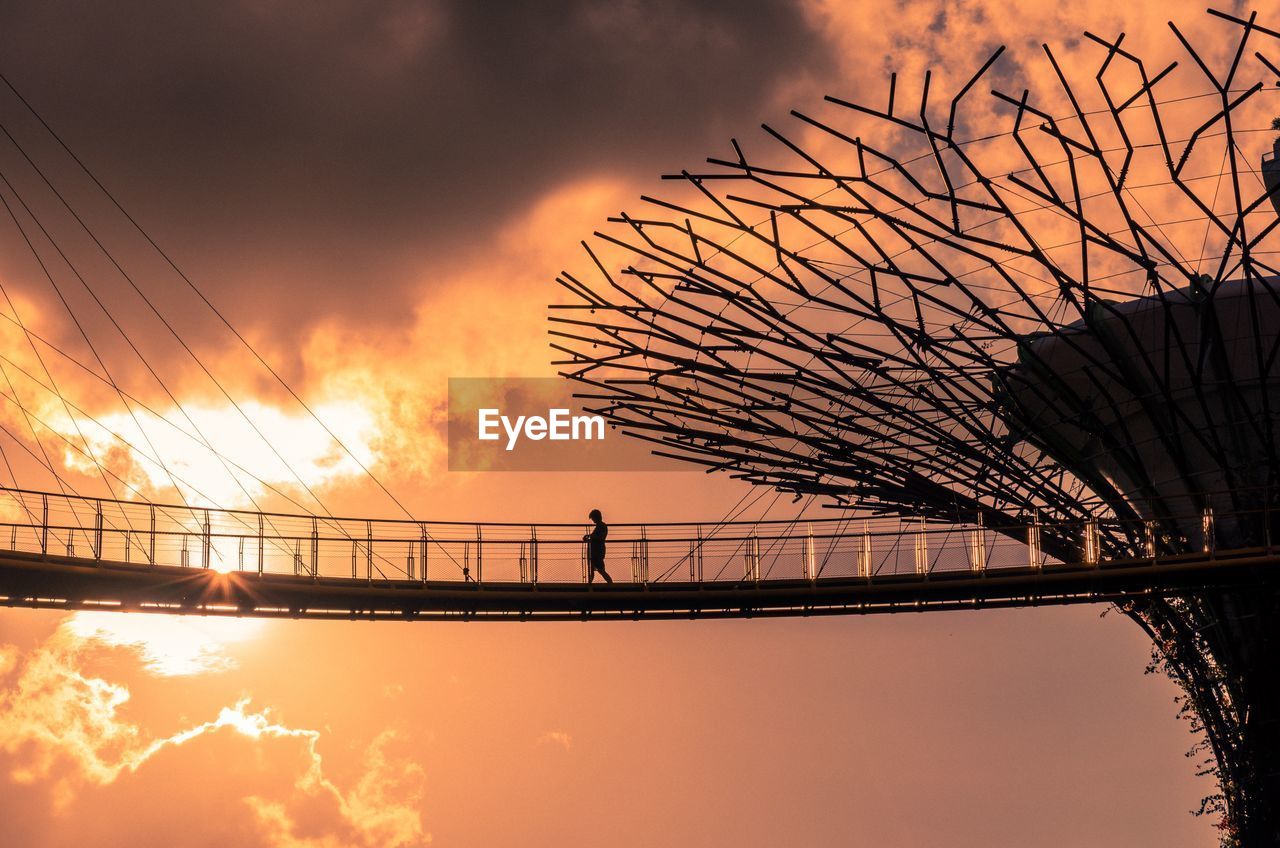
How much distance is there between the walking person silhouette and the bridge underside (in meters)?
0.40

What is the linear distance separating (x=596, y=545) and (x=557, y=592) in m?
1.20

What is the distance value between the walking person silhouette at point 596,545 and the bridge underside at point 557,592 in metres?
0.40

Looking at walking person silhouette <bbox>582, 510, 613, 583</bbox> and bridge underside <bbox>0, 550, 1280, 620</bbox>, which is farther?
walking person silhouette <bbox>582, 510, 613, 583</bbox>

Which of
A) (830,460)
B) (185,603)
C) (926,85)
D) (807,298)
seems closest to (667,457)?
(830,460)

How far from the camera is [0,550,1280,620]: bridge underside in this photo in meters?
27.4

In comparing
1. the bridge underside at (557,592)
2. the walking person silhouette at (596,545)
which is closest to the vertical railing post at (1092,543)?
the bridge underside at (557,592)

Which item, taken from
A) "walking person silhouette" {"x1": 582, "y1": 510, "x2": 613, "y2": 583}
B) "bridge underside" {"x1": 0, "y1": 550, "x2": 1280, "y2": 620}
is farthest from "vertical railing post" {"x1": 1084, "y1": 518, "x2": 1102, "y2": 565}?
"walking person silhouette" {"x1": 582, "y1": 510, "x2": 613, "y2": 583}

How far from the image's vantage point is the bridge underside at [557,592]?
89.9 ft

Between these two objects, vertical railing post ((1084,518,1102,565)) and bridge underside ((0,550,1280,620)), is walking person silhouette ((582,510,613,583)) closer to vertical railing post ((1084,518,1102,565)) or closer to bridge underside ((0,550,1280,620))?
bridge underside ((0,550,1280,620))

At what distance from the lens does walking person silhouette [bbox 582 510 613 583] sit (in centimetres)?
3058

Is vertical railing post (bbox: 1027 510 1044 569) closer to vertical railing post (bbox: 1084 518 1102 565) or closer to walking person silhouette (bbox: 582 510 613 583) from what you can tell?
vertical railing post (bbox: 1084 518 1102 565)

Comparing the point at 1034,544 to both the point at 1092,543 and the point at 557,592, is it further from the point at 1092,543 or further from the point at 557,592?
the point at 557,592

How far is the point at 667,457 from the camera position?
3534 centimetres

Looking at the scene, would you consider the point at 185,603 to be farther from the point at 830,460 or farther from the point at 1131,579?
the point at 1131,579
